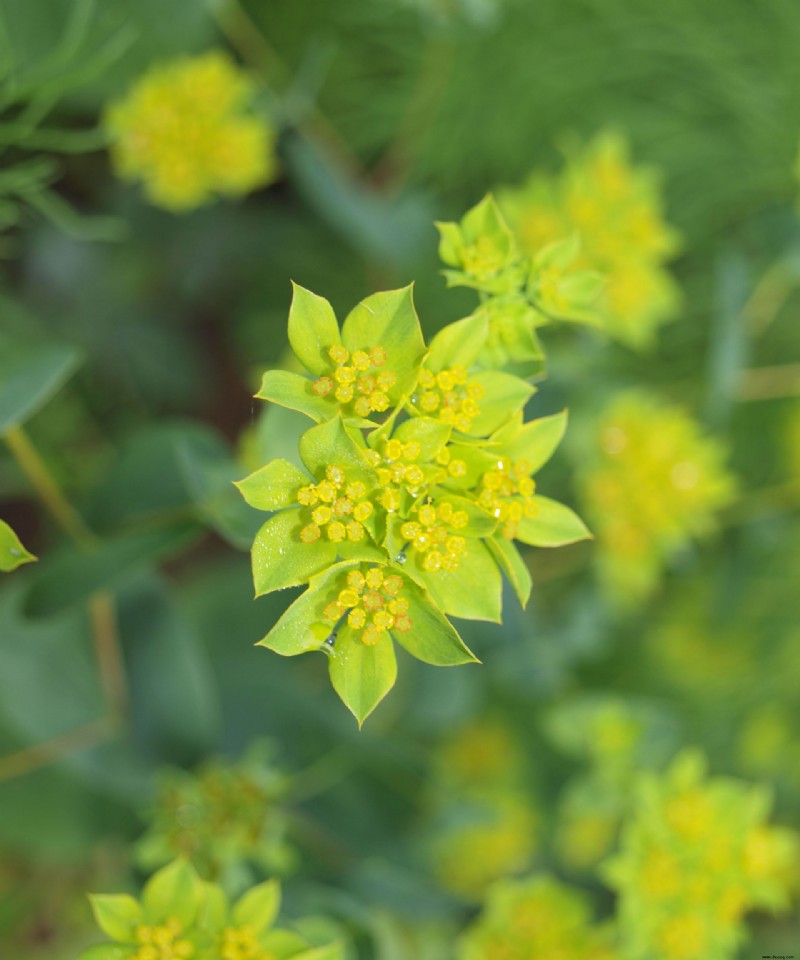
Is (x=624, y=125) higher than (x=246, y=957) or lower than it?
higher

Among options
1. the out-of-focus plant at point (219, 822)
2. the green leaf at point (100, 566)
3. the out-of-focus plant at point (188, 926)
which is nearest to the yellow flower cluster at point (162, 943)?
the out-of-focus plant at point (188, 926)

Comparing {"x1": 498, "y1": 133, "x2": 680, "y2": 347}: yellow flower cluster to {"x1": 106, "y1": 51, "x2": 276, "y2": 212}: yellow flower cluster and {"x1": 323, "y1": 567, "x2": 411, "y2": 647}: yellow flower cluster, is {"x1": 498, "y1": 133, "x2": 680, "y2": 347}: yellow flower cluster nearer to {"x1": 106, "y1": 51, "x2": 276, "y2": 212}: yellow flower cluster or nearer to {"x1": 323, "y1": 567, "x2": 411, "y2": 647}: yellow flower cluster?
{"x1": 106, "y1": 51, "x2": 276, "y2": 212}: yellow flower cluster

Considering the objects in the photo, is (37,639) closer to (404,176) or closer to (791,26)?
(404,176)

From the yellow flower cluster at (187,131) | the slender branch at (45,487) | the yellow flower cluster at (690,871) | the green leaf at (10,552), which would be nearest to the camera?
the green leaf at (10,552)

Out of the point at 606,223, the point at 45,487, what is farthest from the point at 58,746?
the point at 606,223

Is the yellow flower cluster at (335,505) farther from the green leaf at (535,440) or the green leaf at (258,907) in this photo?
the green leaf at (258,907)

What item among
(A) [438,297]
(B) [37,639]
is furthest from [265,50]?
(B) [37,639]
